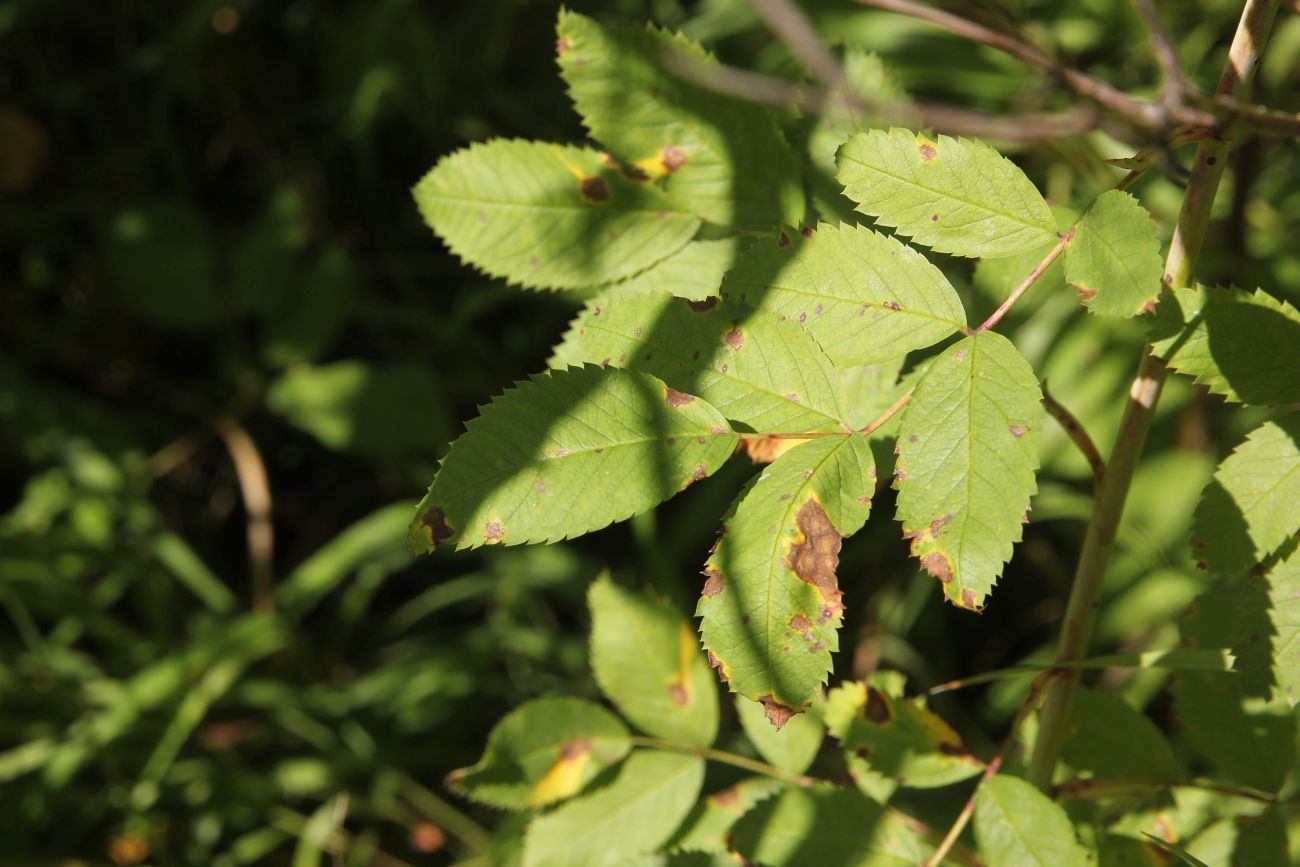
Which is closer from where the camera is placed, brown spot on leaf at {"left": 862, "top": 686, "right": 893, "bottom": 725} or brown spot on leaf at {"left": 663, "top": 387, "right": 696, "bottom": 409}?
brown spot on leaf at {"left": 663, "top": 387, "right": 696, "bottom": 409}

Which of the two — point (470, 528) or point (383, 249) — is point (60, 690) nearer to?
point (383, 249)

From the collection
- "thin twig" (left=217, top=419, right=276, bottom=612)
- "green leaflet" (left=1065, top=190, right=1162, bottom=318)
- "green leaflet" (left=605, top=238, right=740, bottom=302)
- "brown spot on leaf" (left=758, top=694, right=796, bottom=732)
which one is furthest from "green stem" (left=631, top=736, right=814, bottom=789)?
"thin twig" (left=217, top=419, right=276, bottom=612)

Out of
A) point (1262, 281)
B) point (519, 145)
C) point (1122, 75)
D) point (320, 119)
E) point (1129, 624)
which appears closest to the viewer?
point (519, 145)

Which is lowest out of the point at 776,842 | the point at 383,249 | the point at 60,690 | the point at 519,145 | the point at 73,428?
the point at 60,690

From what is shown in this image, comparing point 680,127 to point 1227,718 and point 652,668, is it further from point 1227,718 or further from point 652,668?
point 1227,718

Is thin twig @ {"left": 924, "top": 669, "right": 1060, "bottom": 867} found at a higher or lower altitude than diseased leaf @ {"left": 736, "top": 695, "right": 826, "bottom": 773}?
higher

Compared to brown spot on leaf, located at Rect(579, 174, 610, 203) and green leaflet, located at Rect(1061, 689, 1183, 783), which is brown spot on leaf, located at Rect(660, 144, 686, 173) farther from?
green leaflet, located at Rect(1061, 689, 1183, 783)

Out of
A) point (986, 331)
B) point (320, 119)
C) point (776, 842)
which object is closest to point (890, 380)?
point (986, 331)
